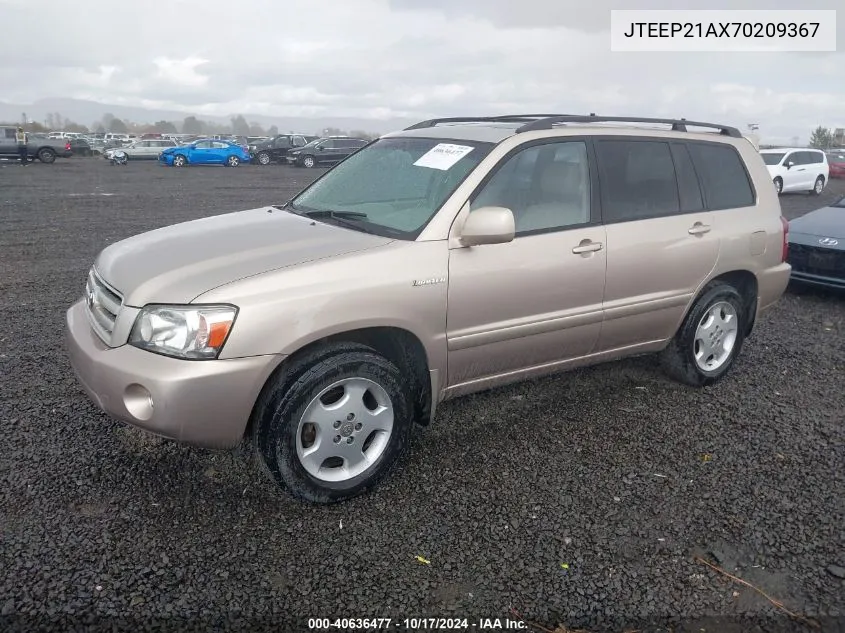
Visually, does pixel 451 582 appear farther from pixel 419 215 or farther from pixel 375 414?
pixel 419 215

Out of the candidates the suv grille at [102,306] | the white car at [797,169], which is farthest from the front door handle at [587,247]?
the white car at [797,169]

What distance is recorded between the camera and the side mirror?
3145 mm

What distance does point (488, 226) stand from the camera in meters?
3.14

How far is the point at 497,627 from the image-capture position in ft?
7.91

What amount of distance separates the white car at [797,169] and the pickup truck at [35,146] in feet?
96.9

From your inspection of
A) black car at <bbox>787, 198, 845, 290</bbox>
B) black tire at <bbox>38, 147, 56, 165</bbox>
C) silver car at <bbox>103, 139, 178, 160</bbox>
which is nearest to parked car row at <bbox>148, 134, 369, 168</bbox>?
silver car at <bbox>103, 139, 178, 160</bbox>

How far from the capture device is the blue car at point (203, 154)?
31.8 meters

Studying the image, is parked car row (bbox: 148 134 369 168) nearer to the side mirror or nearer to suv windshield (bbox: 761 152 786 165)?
suv windshield (bbox: 761 152 786 165)

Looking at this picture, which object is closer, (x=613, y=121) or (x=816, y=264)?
(x=613, y=121)

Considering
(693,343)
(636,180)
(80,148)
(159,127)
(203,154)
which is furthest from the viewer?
(159,127)

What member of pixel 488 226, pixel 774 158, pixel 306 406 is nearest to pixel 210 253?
pixel 306 406

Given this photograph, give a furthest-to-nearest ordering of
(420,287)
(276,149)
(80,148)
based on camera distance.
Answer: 1. (80,148)
2. (276,149)
3. (420,287)

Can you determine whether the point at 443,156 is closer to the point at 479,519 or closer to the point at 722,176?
the point at 479,519

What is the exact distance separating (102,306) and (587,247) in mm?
2582
